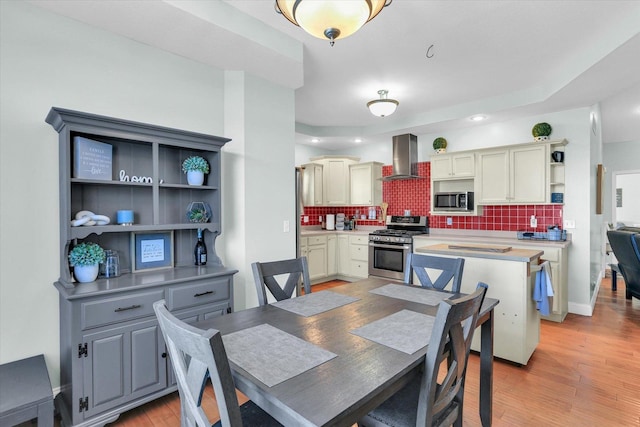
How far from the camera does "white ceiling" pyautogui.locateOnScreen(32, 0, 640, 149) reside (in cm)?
225

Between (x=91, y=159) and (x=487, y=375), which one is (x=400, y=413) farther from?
(x=91, y=159)

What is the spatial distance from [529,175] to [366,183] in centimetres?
259

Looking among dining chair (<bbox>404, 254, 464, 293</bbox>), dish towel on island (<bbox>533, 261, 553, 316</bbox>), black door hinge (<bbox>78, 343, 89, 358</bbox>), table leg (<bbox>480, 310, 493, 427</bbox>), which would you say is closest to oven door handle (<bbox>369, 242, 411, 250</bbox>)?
dish towel on island (<bbox>533, 261, 553, 316</bbox>)

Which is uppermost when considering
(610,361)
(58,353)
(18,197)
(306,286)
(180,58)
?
(180,58)

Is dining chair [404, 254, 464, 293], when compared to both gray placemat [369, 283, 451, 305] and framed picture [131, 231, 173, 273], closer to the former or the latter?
gray placemat [369, 283, 451, 305]

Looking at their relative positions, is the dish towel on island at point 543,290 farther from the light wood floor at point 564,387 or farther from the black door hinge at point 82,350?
the black door hinge at point 82,350

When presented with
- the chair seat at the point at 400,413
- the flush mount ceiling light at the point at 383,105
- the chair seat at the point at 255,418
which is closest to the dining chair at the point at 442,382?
the chair seat at the point at 400,413

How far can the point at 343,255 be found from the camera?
19.2 feet

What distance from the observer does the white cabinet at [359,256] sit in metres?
5.55

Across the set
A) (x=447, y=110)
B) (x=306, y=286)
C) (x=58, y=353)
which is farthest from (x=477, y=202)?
(x=58, y=353)

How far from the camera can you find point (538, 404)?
2.20 meters

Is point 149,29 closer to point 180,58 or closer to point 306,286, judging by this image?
point 180,58

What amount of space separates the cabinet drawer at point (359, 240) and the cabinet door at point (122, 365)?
12.9 ft

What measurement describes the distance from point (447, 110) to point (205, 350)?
15.0 feet
